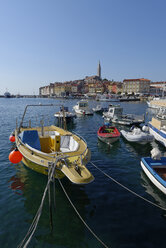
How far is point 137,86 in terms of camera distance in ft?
476

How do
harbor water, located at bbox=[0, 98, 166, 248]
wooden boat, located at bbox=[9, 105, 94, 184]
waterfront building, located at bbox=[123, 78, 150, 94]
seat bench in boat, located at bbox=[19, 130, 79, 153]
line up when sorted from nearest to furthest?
harbor water, located at bbox=[0, 98, 166, 248], wooden boat, located at bbox=[9, 105, 94, 184], seat bench in boat, located at bbox=[19, 130, 79, 153], waterfront building, located at bbox=[123, 78, 150, 94]

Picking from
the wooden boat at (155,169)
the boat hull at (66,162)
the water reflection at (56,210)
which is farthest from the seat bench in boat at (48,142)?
the wooden boat at (155,169)

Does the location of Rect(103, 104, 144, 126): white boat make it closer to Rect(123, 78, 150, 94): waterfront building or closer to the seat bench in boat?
the seat bench in boat

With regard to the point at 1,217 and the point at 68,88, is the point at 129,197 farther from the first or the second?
the point at 68,88

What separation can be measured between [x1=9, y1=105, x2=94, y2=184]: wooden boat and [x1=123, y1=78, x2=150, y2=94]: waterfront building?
145 metres

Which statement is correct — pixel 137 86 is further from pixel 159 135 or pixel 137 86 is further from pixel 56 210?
pixel 56 210

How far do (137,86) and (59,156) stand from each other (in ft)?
495

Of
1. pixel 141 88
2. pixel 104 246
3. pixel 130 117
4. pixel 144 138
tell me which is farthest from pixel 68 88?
pixel 104 246

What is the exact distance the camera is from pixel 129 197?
8.77m

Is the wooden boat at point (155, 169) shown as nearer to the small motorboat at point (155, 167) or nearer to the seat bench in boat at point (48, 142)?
the small motorboat at point (155, 167)

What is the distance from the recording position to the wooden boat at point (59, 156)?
739cm

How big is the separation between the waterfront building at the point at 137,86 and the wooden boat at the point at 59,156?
474 ft

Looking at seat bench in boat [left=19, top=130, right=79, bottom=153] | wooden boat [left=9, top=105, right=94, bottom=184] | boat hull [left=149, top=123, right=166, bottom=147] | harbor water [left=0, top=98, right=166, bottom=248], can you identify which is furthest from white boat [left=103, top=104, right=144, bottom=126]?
seat bench in boat [left=19, top=130, right=79, bottom=153]

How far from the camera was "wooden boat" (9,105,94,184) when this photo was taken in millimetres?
7387
